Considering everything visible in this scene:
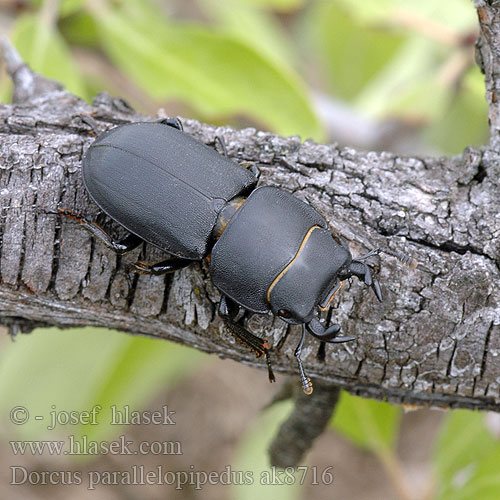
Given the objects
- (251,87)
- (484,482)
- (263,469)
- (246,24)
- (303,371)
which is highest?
(246,24)

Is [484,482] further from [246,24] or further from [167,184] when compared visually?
[246,24]

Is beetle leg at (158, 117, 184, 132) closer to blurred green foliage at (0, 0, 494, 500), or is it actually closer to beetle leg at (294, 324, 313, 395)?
beetle leg at (294, 324, 313, 395)

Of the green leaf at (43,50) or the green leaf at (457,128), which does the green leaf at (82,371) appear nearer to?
the green leaf at (43,50)

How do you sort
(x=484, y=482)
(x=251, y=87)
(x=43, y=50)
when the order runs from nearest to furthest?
(x=484, y=482), (x=43, y=50), (x=251, y=87)

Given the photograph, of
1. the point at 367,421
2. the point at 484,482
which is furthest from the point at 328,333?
the point at 367,421

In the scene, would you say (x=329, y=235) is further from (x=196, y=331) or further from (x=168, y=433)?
(x=168, y=433)

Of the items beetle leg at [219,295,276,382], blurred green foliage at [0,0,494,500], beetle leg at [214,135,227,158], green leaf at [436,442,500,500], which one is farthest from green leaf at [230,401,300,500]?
beetle leg at [214,135,227,158]
